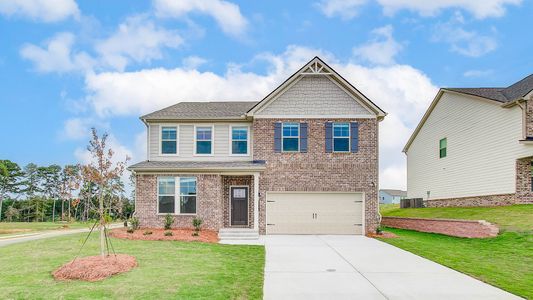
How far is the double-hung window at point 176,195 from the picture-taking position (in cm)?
1936

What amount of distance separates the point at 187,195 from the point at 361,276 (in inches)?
437

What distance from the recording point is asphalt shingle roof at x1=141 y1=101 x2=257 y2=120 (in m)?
20.6

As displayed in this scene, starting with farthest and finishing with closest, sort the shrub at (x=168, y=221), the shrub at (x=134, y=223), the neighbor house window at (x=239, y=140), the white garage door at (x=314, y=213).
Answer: the neighbor house window at (x=239, y=140) < the white garage door at (x=314, y=213) < the shrub at (x=168, y=221) < the shrub at (x=134, y=223)

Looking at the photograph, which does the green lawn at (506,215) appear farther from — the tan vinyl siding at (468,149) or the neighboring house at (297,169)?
the neighboring house at (297,169)

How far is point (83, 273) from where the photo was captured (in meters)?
9.42

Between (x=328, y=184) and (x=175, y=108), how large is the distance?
8.88 meters

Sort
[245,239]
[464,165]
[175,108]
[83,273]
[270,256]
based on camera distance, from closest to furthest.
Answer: [83,273] < [270,256] < [245,239] < [175,108] < [464,165]

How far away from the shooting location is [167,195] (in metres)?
19.5

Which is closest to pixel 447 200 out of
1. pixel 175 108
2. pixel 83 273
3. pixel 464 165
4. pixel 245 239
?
pixel 464 165

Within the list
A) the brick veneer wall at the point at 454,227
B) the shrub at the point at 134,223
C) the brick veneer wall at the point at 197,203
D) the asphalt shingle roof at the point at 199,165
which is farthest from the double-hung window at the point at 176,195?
the brick veneer wall at the point at 454,227

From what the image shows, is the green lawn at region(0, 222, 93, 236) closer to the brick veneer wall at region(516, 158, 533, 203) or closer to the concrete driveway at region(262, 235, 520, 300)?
the concrete driveway at region(262, 235, 520, 300)

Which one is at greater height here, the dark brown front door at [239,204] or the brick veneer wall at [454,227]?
the dark brown front door at [239,204]

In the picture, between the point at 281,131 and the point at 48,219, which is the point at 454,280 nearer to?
the point at 281,131

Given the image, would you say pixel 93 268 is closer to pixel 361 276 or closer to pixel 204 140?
pixel 361 276
